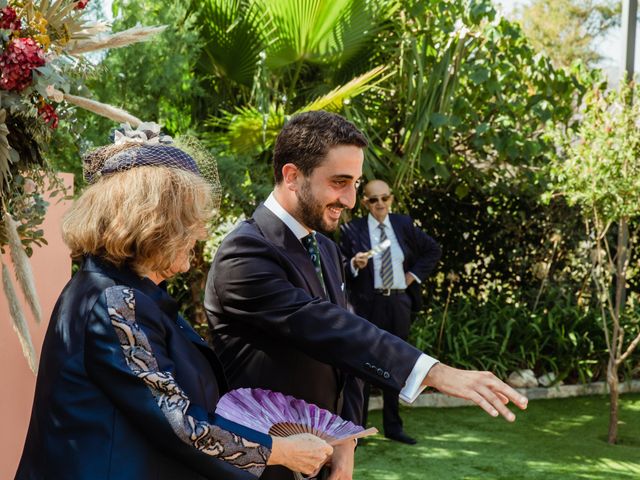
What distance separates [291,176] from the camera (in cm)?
277

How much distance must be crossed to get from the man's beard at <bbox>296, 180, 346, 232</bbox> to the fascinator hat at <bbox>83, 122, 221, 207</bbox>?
0.53 metres

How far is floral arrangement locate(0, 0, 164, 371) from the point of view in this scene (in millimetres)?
2564

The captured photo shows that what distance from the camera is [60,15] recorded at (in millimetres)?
2779

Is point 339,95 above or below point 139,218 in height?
above

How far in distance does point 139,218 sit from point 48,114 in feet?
3.23

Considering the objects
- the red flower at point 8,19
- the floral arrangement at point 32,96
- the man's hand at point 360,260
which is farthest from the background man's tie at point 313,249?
the man's hand at point 360,260

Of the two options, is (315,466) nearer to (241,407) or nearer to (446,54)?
(241,407)

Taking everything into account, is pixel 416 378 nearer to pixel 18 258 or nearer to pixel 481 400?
pixel 481 400

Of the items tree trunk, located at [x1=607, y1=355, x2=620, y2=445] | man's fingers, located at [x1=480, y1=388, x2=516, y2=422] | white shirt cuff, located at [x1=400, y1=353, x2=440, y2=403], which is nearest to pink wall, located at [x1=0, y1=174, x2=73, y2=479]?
white shirt cuff, located at [x1=400, y1=353, x2=440, y2=403]

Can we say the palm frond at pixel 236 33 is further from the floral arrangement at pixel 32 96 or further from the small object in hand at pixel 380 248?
the floral arrangement at pixel 32 96

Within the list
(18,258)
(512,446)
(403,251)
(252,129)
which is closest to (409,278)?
(403,251)

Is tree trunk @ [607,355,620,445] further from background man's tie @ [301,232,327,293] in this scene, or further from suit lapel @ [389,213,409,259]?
background man's tie @ [301,232,327,293]

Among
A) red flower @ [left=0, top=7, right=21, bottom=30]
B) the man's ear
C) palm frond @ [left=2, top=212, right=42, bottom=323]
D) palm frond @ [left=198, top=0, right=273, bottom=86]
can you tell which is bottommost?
palm frond @ [left=2, top=212, right=42, bottom=323]

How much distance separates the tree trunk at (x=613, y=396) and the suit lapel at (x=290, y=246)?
184 inches
